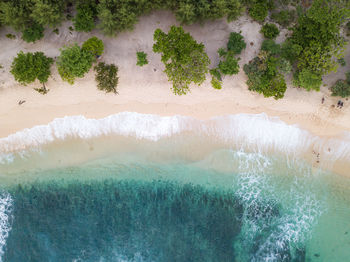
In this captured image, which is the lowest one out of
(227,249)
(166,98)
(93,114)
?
(227,249)

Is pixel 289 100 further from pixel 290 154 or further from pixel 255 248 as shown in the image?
pixel 255 248

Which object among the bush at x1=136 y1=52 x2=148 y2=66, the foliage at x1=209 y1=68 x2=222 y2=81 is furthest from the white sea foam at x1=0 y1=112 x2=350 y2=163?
the bush at x1=136 y1=52 x2=148 y2=66

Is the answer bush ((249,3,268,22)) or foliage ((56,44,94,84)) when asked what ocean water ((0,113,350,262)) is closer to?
foliage ((56,44,94,84))

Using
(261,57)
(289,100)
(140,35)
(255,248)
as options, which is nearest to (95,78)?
(140,35)

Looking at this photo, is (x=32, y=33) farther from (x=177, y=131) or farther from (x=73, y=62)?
(x=177, y=131)

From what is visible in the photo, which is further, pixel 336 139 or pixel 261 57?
pixel 336 139

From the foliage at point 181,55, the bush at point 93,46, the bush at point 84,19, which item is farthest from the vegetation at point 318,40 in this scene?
the bush at point 84,19
